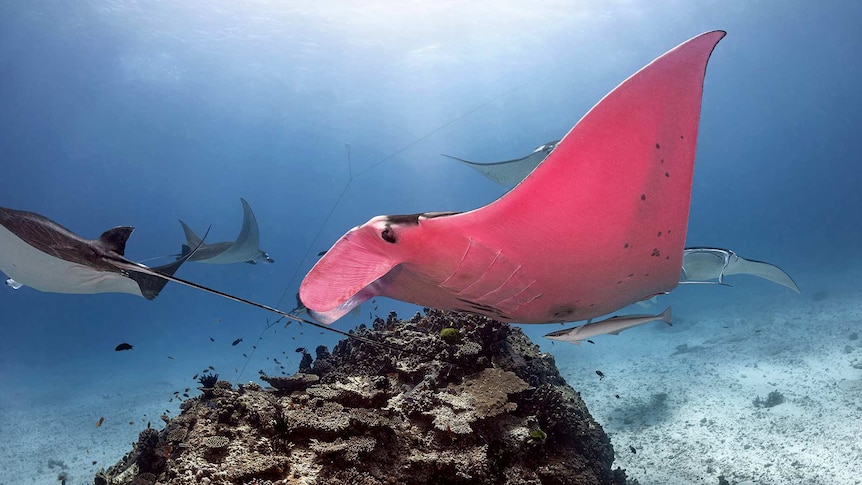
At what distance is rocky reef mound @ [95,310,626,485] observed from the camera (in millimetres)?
2699

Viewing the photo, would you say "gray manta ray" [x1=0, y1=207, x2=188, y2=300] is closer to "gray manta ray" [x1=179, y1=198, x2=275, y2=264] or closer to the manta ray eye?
the manta ray eye

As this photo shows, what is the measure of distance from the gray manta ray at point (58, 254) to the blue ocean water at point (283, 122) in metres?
4.37

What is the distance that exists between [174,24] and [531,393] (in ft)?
107

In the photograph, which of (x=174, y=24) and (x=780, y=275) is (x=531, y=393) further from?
(x=174, y=24)

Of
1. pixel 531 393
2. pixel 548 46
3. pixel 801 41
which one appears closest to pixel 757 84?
pixel 801 41

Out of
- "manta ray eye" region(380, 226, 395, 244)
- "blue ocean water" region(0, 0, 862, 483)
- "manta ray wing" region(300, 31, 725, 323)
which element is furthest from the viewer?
"blue ocean water" region(0, 0, 862, 483)

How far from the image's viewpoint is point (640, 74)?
1.52 m

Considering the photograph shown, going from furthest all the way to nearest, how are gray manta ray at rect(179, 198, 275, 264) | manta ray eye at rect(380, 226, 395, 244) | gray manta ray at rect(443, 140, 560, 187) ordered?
gray manta ray at rect(179, 198, 275, 264) → gray manta ray at rect(443, 140, 560, 187) → manta ray eye at rect(380, 226, 395, 244)

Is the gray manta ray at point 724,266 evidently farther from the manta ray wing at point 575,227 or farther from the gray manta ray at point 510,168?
the manta ray wing at point 575,227

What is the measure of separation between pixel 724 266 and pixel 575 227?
5168 millimetres

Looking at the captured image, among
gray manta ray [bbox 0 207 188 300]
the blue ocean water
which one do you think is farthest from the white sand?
gray manta ray [bbox 0 207 188 300]

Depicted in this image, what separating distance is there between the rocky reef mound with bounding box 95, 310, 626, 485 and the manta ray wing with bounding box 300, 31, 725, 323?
49.3 inches

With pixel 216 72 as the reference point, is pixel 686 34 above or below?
below

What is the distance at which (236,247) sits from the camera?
866cm
